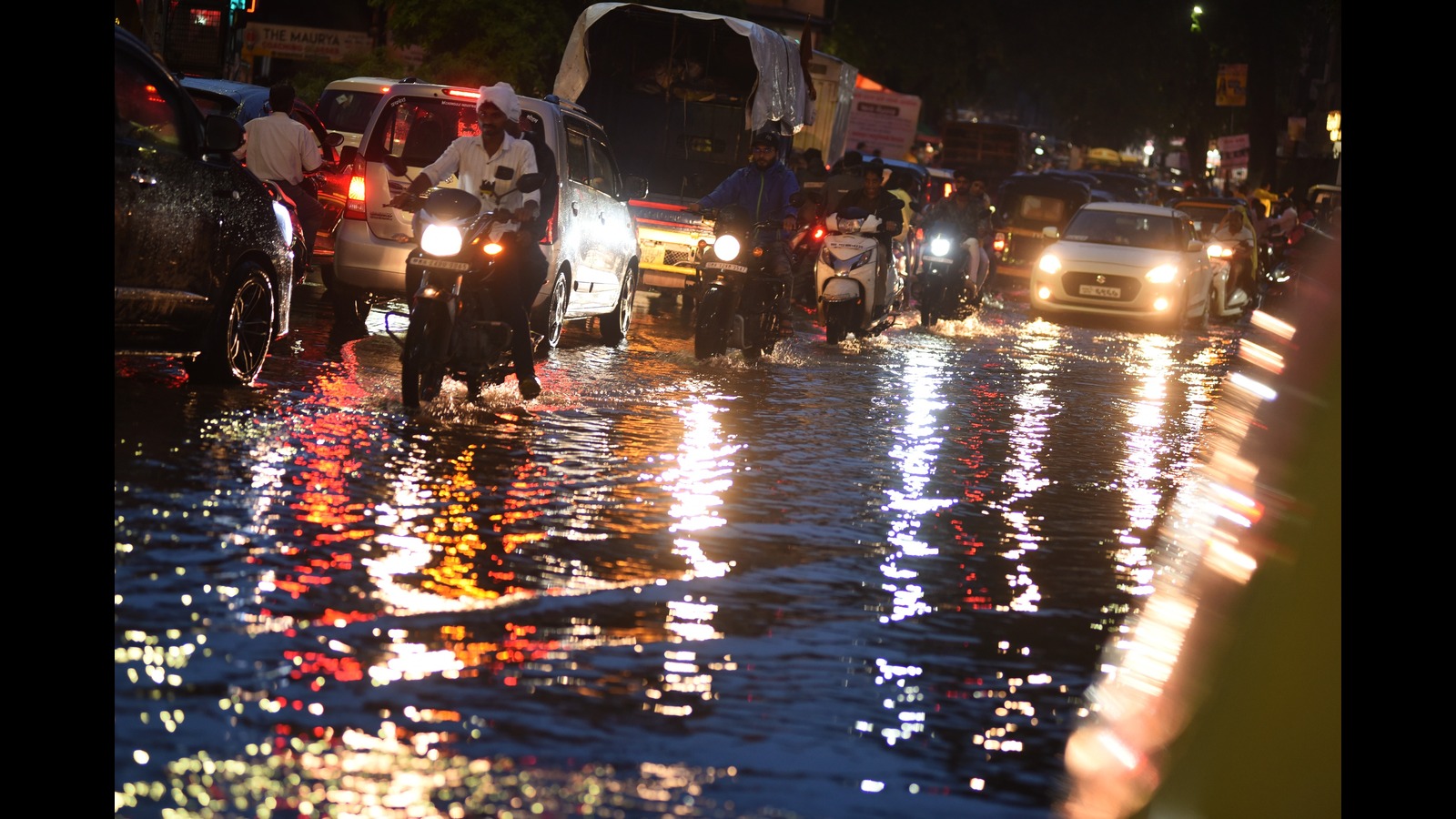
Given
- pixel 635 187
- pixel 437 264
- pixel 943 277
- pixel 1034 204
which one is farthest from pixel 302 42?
pixel 437 264

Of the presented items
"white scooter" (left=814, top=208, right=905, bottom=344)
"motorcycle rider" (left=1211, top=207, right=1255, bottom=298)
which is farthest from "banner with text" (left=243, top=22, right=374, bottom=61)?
"white scooter" (left=814, top=208, right=905, bottom=344)

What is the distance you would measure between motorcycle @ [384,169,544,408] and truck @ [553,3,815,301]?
13.4 meters

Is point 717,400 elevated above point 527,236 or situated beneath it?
situated beneath

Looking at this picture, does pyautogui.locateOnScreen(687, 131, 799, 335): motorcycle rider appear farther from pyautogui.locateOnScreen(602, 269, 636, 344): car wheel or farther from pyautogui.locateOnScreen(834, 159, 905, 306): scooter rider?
pyautogui.locateOnScreen(834, 159, 905, 306): scooter rider

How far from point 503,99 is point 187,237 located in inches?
86.7

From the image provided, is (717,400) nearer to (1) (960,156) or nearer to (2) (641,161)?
(2) (641,161)

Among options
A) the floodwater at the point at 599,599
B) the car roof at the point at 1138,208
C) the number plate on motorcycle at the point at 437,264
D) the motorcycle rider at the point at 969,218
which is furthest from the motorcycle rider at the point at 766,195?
the car roof at the point at 1138,208

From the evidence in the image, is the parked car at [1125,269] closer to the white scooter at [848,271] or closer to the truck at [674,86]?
the truck at [674,86]

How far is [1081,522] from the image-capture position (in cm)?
939

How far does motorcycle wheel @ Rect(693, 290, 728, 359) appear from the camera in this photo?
16.1 m

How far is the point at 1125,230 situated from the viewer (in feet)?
92.2

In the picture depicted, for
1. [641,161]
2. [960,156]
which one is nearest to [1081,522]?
[641,161]
